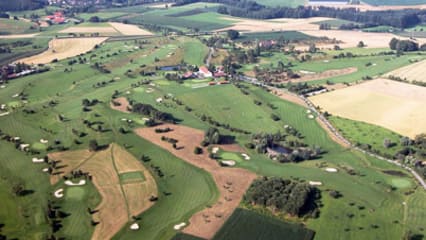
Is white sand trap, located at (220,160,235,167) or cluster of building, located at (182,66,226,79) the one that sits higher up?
cluster of building, located at (182,66,226,79)

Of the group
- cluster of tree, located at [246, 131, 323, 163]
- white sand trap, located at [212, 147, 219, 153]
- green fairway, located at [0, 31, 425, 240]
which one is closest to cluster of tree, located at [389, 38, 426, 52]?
green fairway, located at [0, 31, 425, 240]

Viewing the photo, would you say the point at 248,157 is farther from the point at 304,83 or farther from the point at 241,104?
the point at 304,83

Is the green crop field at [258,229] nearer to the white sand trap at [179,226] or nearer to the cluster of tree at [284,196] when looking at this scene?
the cluster of tree at [284,196]

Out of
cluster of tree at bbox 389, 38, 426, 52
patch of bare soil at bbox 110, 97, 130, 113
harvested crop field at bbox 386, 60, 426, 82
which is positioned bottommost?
patch of bare soil at bbox 110, 97, 130, 113

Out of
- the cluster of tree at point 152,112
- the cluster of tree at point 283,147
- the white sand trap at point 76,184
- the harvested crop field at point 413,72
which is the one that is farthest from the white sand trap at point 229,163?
the harvested crop field at point 413,72

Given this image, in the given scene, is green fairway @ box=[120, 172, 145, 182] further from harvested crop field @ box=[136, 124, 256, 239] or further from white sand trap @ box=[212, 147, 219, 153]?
white sand trap @ box=[212, 147, 219, 153]

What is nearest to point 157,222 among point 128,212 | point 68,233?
point 128,212

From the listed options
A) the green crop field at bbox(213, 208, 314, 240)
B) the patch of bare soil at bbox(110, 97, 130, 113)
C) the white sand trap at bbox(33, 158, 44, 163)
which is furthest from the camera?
the patch of bare soil at bbox(110, 97, 130, 113)

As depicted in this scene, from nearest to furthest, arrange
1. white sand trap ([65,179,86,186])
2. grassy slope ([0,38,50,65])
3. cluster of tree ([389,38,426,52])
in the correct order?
1. white sand trap ([65,179,86,186])
2. grassy slope ([0,38,50,65])
3. cluster of tree ([389,38,426,52])
